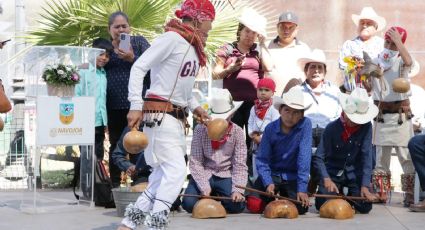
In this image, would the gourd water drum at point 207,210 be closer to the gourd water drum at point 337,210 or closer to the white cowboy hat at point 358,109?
the gourd water drum at point 337,210

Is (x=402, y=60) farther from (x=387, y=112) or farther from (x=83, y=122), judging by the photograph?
(x=83, y=122)

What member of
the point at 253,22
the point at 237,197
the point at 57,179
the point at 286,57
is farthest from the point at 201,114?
the point at 57,179

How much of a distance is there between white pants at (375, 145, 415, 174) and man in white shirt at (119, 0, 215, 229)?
129 inches

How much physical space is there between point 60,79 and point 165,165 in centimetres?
231

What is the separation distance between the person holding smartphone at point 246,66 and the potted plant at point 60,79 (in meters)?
1.63

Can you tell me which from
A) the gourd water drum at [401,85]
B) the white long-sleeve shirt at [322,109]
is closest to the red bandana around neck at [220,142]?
the white long-sleeve shirt at [322,109]

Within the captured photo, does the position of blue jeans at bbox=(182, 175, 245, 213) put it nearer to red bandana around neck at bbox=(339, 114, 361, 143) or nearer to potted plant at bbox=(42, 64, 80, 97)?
red bandana around neck at bbox=(339, 114, 361, 143)

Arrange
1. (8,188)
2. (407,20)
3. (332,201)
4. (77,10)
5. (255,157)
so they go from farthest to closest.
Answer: (407,20) < (77,10) < (8,188) < (255,157) < (332,201)

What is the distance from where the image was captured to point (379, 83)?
9.73m

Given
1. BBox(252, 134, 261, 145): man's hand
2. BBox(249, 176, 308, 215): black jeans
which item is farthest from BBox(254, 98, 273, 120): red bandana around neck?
BBox(249, 176, 308, 215): black jeans

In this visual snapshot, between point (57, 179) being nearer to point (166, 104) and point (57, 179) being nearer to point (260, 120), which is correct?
point (260, 120)

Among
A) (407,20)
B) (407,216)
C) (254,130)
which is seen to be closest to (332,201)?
(407,216)

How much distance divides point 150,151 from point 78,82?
7.43 ft

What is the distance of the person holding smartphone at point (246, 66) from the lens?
32.5 feet
